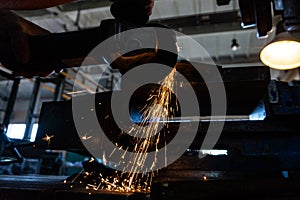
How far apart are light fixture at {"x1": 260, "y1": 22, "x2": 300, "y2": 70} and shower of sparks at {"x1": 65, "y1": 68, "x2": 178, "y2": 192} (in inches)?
48.0

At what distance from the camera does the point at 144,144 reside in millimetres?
1113

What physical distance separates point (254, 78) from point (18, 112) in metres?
9.70

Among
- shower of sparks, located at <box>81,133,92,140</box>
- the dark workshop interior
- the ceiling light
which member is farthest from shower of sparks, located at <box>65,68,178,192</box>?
the ceiling light

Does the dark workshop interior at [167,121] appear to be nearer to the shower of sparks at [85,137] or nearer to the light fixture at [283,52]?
the shower of sparks at [85,137]

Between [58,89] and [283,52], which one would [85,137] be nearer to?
[283,52]

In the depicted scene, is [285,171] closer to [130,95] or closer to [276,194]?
[276,194]

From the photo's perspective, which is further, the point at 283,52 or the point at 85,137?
the point at 283,52

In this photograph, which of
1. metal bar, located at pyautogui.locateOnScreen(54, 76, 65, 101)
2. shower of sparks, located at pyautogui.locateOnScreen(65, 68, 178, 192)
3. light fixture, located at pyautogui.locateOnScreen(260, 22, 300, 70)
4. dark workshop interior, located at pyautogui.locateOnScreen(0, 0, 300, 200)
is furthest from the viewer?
metal bar, located at pyautogui.locateOnScreen(54, 76, 65, 101)

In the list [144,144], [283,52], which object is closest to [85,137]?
[144,144]

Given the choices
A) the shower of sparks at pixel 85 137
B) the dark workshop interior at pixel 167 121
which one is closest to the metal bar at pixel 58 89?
the dark workshop interior at pixel 167 121

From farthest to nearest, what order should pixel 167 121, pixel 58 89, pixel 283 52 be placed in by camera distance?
pixel 58 89, pixel 283 52, pixel 167 121

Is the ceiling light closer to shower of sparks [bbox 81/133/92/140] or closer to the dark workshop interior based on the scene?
the dark workshop interior

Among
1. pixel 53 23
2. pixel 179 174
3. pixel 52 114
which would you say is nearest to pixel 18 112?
pixel 53 23

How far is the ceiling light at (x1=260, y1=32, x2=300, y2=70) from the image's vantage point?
6.27 ft
